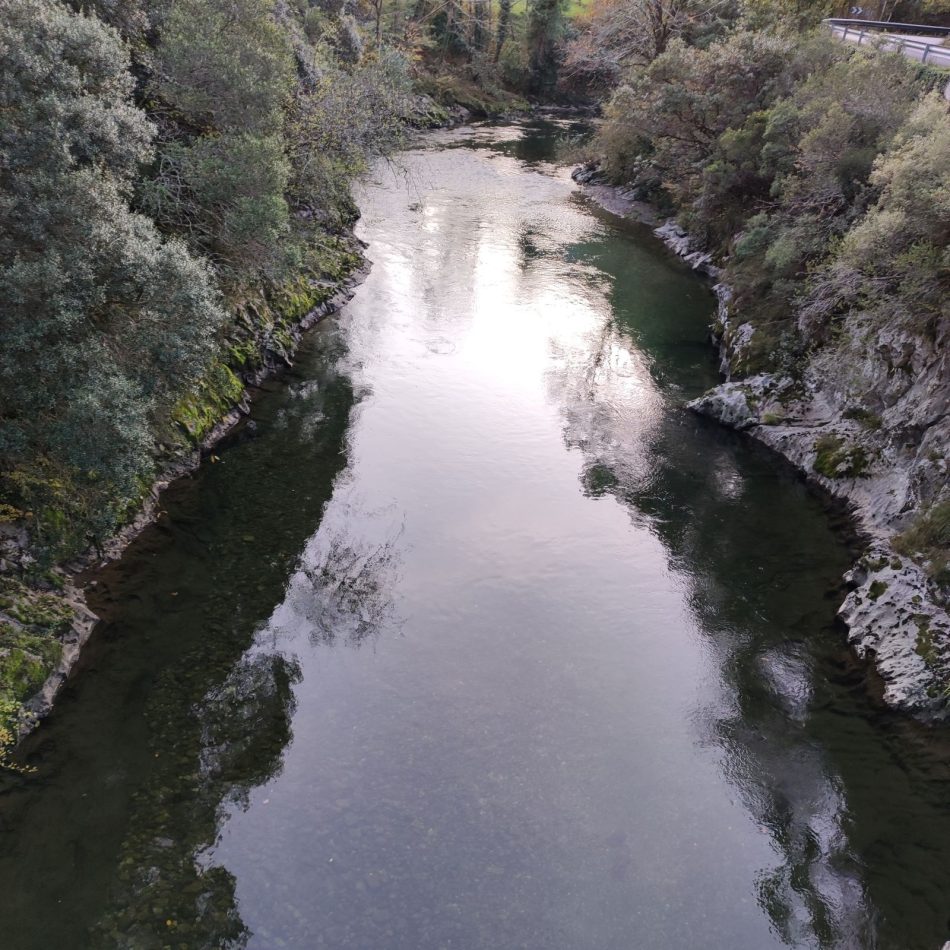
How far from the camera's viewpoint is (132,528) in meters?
18.9

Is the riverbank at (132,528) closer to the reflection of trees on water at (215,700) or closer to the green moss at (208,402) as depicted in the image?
the green moss at (208,402)

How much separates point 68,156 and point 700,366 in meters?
26.0

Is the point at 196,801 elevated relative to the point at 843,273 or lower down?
lower down

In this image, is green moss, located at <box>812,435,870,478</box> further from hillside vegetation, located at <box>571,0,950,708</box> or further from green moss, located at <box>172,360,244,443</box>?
green moss, located at <box>172,360,244,443</box>

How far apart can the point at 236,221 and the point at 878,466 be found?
22.2 meters

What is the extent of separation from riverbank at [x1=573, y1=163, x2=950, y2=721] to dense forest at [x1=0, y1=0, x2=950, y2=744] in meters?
0.29

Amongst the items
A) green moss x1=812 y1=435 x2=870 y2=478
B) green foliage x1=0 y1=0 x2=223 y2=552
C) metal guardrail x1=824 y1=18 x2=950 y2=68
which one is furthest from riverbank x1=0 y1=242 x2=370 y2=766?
metal guardrail x1=824 y1=18 x2=950 y2=68

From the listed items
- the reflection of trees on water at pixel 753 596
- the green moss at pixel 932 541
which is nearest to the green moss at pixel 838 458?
the reflection of trees on water at pixel 753 596

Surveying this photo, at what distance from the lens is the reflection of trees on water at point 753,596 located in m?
13.4

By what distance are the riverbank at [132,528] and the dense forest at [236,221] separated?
0.08 meters

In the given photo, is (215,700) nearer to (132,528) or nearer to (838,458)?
(132,528)

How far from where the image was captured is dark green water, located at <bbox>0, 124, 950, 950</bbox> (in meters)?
12.3

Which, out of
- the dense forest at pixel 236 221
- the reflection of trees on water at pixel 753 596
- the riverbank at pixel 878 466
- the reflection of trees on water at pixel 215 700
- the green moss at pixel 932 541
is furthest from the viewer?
the green moss at pixel 932 541

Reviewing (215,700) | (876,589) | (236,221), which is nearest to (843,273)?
(876,589)
